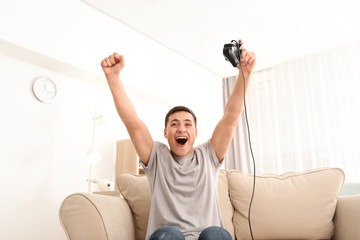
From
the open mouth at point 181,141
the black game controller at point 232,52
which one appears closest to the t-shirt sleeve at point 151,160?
the open mouth at point 181,141

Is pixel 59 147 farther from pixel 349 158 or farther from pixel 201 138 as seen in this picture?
pixel 349 158

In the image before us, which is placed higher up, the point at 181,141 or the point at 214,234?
the point at 181,141

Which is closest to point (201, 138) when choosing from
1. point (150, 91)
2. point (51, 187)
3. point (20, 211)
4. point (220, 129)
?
point (150, 91)

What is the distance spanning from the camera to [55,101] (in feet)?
9.82

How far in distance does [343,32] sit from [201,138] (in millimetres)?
2229

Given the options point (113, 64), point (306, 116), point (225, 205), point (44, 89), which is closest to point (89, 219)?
point (113, 64)

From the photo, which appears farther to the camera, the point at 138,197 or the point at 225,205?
the point at 225,205

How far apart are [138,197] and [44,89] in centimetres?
184

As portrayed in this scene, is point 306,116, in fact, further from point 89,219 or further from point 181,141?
point 89,219

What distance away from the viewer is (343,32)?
3.64 m

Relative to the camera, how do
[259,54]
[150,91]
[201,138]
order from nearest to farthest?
1. [150,91]
2. [259,54]
3. [201,138]

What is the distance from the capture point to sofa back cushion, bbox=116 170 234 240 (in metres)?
1.53

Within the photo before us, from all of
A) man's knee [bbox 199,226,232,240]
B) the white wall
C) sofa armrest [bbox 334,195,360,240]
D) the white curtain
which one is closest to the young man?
man's knee [bbox 199,226,232,240]

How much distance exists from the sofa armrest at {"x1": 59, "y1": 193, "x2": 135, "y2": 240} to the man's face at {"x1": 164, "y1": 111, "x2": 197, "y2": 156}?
415 millimetres
